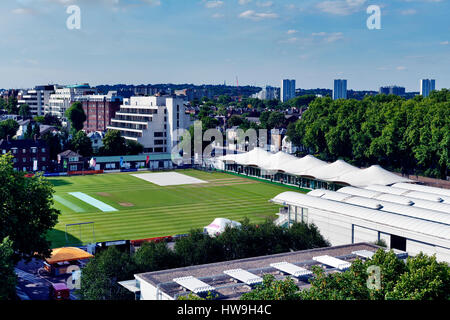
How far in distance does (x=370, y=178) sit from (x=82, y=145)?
56.0 meters

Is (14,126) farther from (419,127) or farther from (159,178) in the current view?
(419,127)

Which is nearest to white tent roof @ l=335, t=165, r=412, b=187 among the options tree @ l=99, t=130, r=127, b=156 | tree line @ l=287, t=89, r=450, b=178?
tree line @ l=287, t=89, r=450, b=178

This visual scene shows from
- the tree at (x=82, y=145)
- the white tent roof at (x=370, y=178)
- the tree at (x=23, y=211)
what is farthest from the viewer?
the tree at (x=82, y=145)

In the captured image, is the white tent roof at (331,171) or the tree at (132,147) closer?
the white tent roof at (331,171)

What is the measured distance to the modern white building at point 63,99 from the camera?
17430 cm

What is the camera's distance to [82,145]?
9650cm

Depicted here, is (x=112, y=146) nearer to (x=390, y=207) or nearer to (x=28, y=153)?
(x=28, y=153)

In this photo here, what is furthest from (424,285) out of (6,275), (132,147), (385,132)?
(132,147)

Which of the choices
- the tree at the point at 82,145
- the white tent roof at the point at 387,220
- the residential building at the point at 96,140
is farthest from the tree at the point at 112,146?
Result: the white tent roof at the point at 387,220

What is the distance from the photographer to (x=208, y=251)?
30.1 m

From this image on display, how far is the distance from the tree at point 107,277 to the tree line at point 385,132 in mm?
51552

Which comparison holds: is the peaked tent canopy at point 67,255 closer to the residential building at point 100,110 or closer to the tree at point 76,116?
the residential building at point 100,110

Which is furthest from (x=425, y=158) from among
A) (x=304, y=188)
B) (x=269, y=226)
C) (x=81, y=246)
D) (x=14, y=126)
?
(x=14, y=126)

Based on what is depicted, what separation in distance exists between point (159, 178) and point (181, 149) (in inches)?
893
